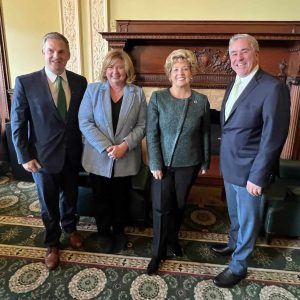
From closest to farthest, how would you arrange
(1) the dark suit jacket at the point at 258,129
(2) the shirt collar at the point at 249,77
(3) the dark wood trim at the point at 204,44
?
(1) the dark suit jacket at the point at 258,129
(2) the shirt collar at the point at 249,77
(3) the dark wood trim at the point at 204,44

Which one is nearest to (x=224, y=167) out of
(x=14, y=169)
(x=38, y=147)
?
(x=38, y=147)

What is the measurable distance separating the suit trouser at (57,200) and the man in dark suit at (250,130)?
107 centimetres

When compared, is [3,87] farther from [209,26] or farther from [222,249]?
[222,249]

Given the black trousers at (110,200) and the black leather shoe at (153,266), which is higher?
the black trousers at (110,200)

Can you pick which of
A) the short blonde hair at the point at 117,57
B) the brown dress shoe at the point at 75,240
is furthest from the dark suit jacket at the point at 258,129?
the brown dress shoe at the point at 75,240

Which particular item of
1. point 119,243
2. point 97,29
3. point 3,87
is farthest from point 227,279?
point 3,87

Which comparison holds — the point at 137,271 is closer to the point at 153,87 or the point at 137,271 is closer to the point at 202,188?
the point at 202,188

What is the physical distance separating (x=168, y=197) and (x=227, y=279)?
0.65 metres

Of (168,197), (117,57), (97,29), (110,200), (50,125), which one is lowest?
(110,200)

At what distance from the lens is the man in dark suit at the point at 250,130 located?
1345mm

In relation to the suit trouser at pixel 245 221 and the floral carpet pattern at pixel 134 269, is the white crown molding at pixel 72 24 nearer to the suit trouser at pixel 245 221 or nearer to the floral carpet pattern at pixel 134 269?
the floral carpet pattern at pixel 134 269

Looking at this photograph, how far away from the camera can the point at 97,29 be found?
126 inches

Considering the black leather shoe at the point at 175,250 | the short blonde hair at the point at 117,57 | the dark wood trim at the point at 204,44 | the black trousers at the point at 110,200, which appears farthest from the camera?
the dark wood trim at the point at 204,44

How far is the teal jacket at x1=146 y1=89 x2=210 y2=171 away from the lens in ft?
5.01
